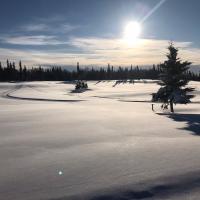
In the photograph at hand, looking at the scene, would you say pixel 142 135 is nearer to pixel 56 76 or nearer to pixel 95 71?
pixel 56 76

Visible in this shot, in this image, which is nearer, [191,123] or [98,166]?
[98,166]

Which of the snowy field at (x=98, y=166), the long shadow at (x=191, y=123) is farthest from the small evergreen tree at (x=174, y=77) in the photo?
the snowy field at (x=98, y=166)

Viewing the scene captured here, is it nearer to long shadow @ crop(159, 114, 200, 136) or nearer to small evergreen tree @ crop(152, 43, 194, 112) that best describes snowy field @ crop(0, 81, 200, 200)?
long shadow @ crop(159, 114, 200, 136)

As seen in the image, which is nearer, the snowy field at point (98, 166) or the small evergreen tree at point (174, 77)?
the snowy field at point (98, 166)

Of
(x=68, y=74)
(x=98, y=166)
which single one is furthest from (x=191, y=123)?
(x=68, y=74)

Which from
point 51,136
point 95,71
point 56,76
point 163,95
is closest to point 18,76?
point 56,76

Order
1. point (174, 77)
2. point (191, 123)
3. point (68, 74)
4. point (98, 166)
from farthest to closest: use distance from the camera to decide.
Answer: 1. point (68, 74)
2. point (174, 77)
3. point (191, 123)
4. point (98, 166)

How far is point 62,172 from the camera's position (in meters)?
8.17

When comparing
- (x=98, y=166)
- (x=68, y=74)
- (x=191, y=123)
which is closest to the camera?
(x=98, y=166)

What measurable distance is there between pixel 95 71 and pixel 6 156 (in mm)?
141730

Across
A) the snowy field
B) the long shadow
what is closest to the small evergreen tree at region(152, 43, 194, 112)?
the long shadow

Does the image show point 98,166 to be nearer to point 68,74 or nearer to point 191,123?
point 191,123

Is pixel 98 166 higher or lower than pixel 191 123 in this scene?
higher

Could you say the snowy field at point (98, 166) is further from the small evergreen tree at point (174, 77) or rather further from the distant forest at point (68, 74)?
the distant forest at point (68, 74)
